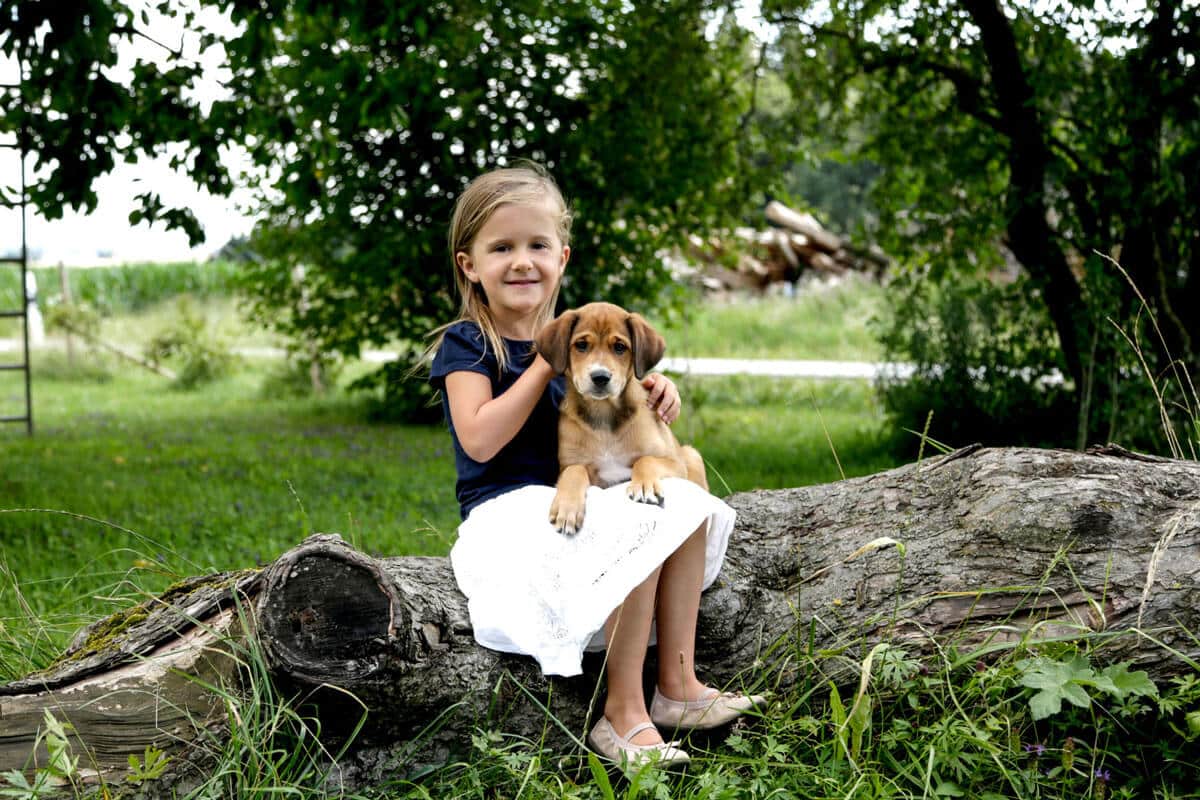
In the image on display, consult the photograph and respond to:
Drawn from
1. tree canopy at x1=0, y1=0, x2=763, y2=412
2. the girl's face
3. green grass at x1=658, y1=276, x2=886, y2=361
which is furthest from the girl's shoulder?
green grass at x1=658, y1=276, x2=886, y2=361

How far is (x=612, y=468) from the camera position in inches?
156

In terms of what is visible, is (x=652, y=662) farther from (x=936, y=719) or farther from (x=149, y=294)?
(x=149, y=294)

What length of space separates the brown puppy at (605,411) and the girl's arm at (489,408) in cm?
11

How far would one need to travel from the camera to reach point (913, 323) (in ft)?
36.4

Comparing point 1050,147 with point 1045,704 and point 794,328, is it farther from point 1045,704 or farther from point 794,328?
point 794,328

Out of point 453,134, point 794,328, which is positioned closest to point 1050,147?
point 453,134

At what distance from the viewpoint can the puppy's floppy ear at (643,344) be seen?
386cm

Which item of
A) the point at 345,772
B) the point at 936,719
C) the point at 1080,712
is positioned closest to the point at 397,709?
the point at 345,772

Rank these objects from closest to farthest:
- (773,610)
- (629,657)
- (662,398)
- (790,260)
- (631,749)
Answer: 1. (631,749)
2. (629,657)
3. (773,610)
4. (662,398)
5. (790,260)

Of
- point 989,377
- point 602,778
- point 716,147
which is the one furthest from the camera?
point 716,147

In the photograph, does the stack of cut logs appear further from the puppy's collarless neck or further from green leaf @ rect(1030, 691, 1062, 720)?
green leaf @ rect(1030, 691, 1062, 720)

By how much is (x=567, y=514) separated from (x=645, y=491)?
0.26 metres

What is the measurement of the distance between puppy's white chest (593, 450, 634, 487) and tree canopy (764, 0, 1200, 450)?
16.5ft

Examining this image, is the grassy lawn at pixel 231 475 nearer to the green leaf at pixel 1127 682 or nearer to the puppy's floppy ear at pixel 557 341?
the puppy's floppy ear at pixel 557 341
